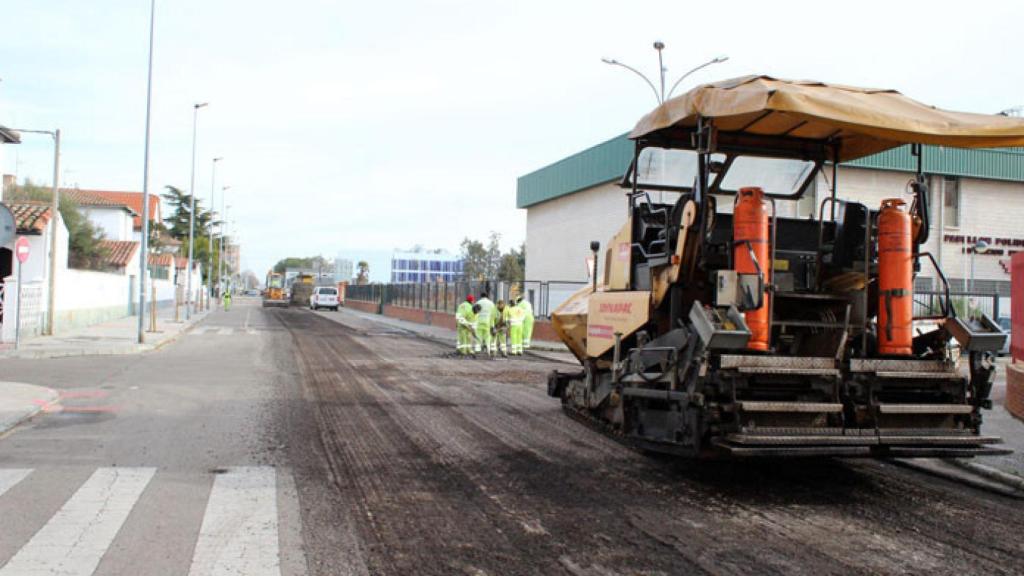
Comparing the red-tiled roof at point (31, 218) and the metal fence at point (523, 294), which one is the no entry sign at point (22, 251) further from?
the metal fence at point (523, 294)

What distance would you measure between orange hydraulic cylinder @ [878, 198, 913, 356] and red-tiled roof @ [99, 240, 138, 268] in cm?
3980

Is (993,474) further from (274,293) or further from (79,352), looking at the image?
(274,293)

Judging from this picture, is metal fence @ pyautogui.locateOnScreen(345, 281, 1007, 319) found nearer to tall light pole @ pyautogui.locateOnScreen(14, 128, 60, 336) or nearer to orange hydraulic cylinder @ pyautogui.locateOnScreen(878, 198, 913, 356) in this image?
orange hydraulic cylinder @ pyautogui.locateOnScreen(878, 198, 913, 356)

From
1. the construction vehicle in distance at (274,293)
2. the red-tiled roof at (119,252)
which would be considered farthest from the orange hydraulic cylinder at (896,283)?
the construction vehicle in distance at (274,293)

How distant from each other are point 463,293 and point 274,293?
47.1 meters

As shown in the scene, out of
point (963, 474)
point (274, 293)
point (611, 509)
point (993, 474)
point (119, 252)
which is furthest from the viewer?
point (274, 293)

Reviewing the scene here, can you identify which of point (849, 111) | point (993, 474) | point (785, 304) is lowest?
point (993, 474)

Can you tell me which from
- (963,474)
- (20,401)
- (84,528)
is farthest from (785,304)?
(20,401)

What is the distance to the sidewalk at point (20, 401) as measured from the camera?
9.55 m

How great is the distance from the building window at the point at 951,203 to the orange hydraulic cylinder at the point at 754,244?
3295 cm

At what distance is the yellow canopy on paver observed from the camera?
586 centimetres

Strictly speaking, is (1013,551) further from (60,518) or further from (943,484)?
(60,518)

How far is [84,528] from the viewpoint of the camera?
17.8 feet

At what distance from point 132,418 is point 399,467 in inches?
174
